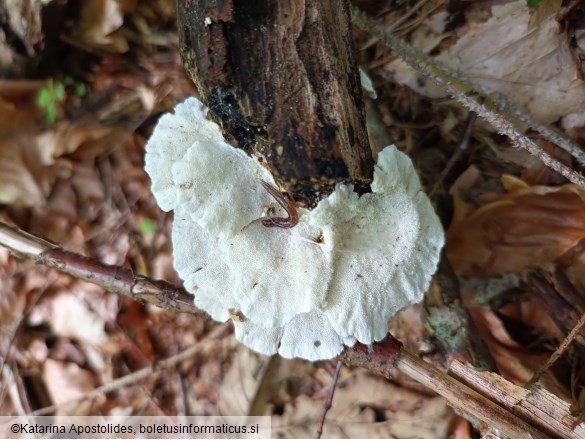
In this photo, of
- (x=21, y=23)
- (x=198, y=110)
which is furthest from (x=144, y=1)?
(x=198, y=110)

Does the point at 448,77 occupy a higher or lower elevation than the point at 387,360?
higher

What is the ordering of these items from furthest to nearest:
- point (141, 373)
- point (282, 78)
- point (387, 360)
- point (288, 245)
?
point (141, 373) → point (387, 360) → point (288, 245) → point (282, 78)

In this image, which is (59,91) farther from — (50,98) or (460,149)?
(460,149)

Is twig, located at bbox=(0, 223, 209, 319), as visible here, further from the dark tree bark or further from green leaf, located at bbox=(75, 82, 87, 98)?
green leaf, located at bbox=(75, 82, 87, 98)

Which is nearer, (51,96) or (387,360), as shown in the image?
(387,360)

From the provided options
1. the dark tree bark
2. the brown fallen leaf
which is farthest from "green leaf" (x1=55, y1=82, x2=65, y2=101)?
the brown fallen leaf

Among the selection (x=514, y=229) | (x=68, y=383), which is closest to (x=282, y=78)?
(x=514, y=229)

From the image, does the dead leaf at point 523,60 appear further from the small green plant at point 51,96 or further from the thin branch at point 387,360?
the small green plant at point 51,96
